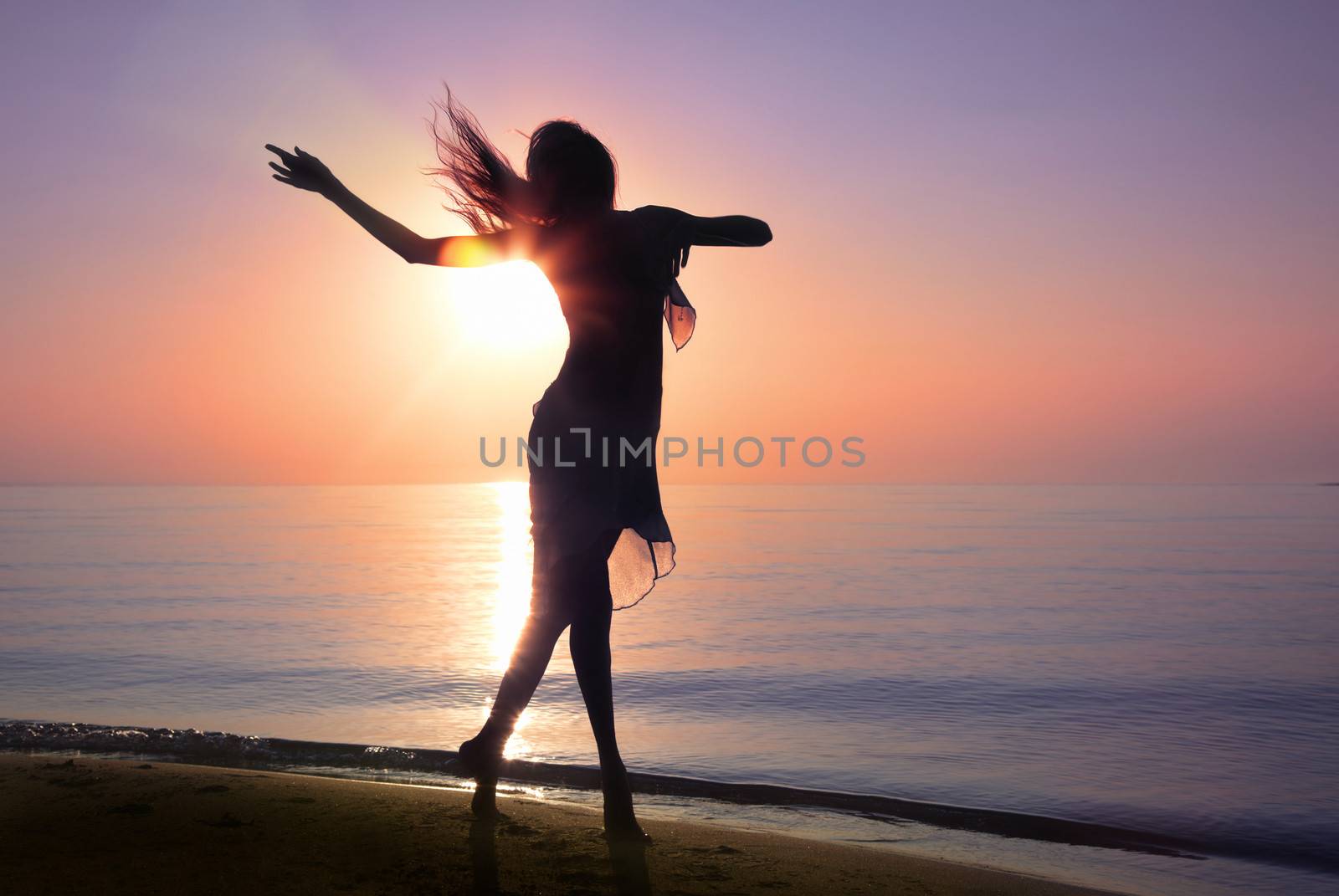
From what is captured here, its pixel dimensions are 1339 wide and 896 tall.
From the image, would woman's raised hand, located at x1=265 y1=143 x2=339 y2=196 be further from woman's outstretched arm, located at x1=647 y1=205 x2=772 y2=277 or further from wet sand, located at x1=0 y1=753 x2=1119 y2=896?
wet sand, located at x1=0 y1=753 x2=1119 y2=896

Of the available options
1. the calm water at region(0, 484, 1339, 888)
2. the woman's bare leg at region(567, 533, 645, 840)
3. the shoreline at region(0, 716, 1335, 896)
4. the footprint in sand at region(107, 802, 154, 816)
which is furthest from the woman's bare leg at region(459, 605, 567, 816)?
the calm water at region(0, 484, 1339, 888)

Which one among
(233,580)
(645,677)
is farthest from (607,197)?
(233,580)

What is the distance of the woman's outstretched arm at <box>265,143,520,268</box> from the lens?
2775 millimetres

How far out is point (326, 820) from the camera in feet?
9.68

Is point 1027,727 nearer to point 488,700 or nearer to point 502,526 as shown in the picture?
point 488,700

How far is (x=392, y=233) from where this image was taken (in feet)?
9.47

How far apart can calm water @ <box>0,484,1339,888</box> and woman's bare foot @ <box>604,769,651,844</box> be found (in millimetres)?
2264

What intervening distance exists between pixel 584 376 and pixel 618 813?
133 cm

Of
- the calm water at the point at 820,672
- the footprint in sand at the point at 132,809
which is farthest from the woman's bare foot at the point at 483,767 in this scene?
the calm water at the point at 820,672

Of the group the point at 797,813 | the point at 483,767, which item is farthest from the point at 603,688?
the point at 797,813

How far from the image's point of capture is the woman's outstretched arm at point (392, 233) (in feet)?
9.11

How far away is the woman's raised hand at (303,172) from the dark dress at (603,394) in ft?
2.18

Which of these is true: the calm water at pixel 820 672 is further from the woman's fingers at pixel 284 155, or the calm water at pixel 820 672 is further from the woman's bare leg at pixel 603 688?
the woman's fingers at pixel 284 155

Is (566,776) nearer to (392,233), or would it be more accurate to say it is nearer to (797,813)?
(797,813)
